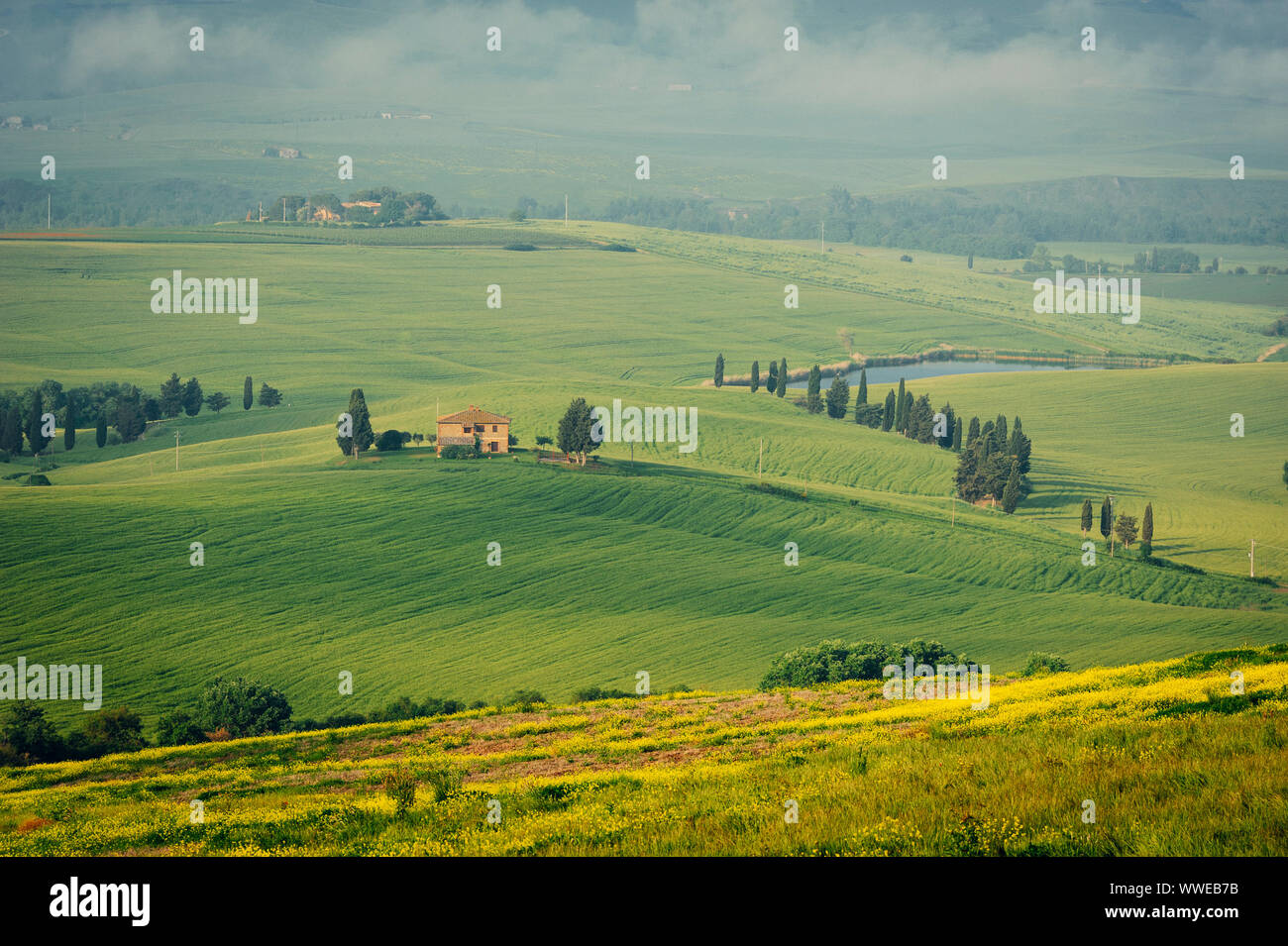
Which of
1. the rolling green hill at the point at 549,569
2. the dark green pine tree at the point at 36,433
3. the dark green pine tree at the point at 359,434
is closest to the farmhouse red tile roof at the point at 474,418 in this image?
the rolling green hill at the point at 549,569

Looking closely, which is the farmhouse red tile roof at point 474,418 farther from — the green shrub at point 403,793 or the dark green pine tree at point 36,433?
the green shrub at point 403,793

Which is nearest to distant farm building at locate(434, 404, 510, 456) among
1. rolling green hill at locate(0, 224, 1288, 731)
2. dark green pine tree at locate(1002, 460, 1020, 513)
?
rolling green hill at locate(0, 224, 1288, 731)

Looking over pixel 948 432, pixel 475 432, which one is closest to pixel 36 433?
pixel 475 432

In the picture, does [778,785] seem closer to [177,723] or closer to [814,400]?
[177,723]

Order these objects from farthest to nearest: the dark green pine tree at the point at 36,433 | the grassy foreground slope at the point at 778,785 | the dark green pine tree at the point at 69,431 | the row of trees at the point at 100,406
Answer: the dark green pine tree at the point at 69,431 < the row of trees at the point at 100,406 < the dark green pine tree at the point at 36,433 < the grassy foreground slope at the point at 778,785
